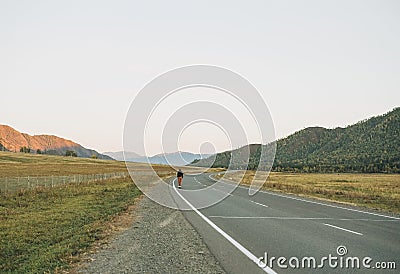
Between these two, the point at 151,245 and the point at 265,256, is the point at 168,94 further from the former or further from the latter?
the point at 265,256

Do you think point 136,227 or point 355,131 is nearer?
point 136,227

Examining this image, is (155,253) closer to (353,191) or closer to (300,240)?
(300,240)

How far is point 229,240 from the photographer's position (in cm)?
1112

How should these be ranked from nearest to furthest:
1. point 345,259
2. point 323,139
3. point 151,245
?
1. point 345,259
2. point 151,245
3. point 323,139

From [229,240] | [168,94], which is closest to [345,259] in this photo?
[229,240]

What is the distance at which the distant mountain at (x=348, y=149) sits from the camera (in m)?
102

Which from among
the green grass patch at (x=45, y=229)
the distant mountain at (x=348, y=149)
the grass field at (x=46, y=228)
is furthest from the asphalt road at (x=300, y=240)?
the distant mountain at (x=348, y=149)

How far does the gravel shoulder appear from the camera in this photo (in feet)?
26.7

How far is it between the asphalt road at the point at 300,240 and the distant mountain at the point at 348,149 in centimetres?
5779

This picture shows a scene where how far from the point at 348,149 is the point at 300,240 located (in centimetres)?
12768

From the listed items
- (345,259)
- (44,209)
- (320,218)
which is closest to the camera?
(345,259)

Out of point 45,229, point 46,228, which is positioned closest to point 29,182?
point 46,228

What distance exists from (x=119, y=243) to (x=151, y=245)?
38.1 inches

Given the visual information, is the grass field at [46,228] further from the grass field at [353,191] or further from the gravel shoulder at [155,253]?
the grass field at [353,191]
